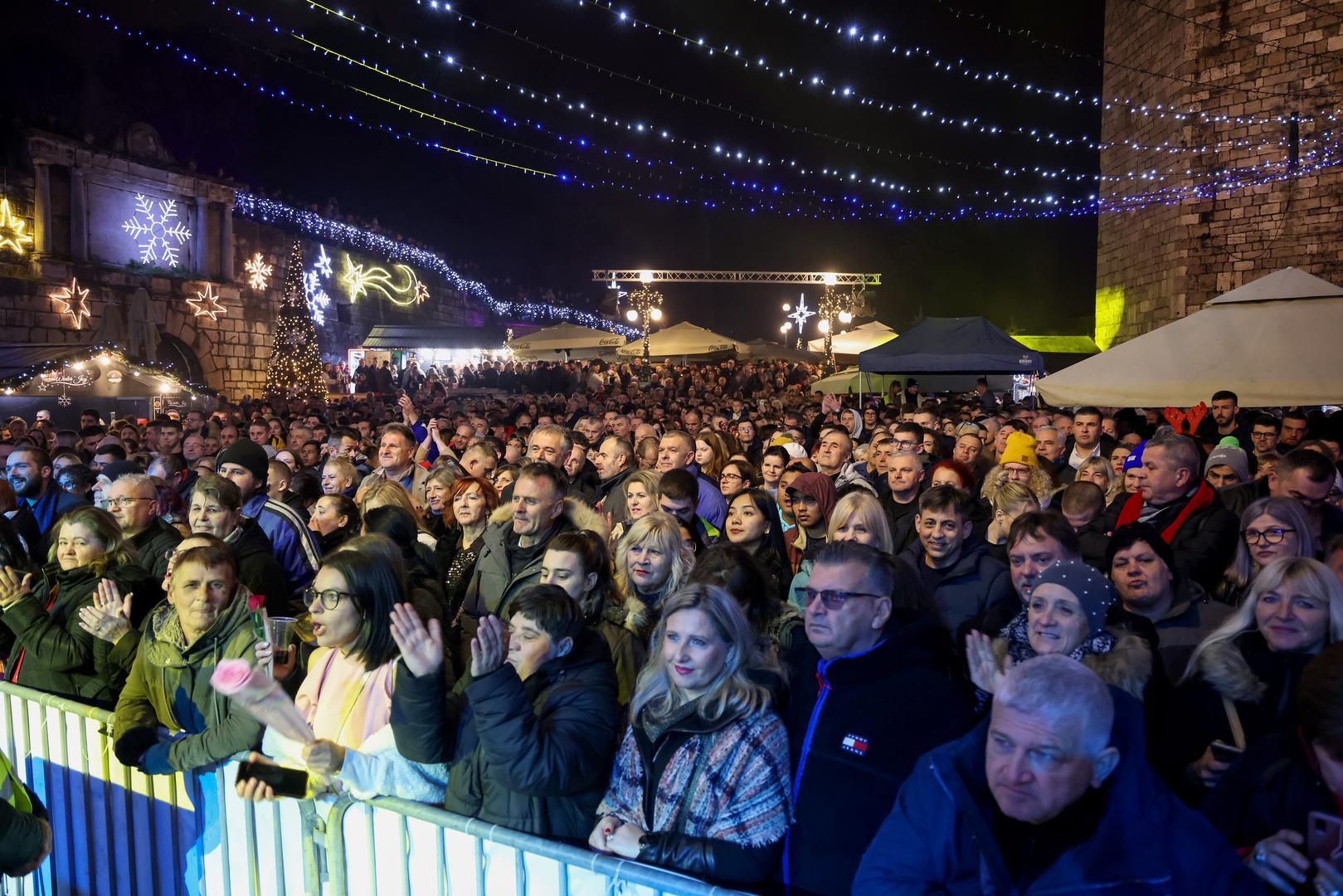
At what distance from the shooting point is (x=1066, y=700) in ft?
6.23

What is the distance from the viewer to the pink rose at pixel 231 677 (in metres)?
2.57

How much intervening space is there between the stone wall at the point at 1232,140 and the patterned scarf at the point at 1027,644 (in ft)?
62.0

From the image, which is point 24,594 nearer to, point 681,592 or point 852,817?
point 681,592

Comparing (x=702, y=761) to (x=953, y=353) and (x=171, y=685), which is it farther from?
(x=953, y=353)

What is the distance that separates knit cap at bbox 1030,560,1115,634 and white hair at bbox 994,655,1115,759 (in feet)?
2.93

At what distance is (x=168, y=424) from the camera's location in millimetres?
10367

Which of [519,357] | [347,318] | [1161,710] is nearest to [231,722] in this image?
[1161,710]

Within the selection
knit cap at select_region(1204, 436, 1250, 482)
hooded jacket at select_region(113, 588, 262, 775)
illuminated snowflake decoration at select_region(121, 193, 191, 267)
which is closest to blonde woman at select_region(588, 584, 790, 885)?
hooded jacket at select_region(113, 588, 262, 775)

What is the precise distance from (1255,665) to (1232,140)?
20415 mm

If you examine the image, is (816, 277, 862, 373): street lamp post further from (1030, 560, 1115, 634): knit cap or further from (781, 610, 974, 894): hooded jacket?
(781, 610, 974, 894): hooded jacket

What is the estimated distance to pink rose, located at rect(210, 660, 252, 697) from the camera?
2.57 m

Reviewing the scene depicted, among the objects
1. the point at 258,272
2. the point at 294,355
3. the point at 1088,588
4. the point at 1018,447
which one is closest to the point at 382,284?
the point at 258,272

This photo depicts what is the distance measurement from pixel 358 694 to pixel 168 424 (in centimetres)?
858

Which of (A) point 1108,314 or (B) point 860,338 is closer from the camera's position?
(B) point 860,338
